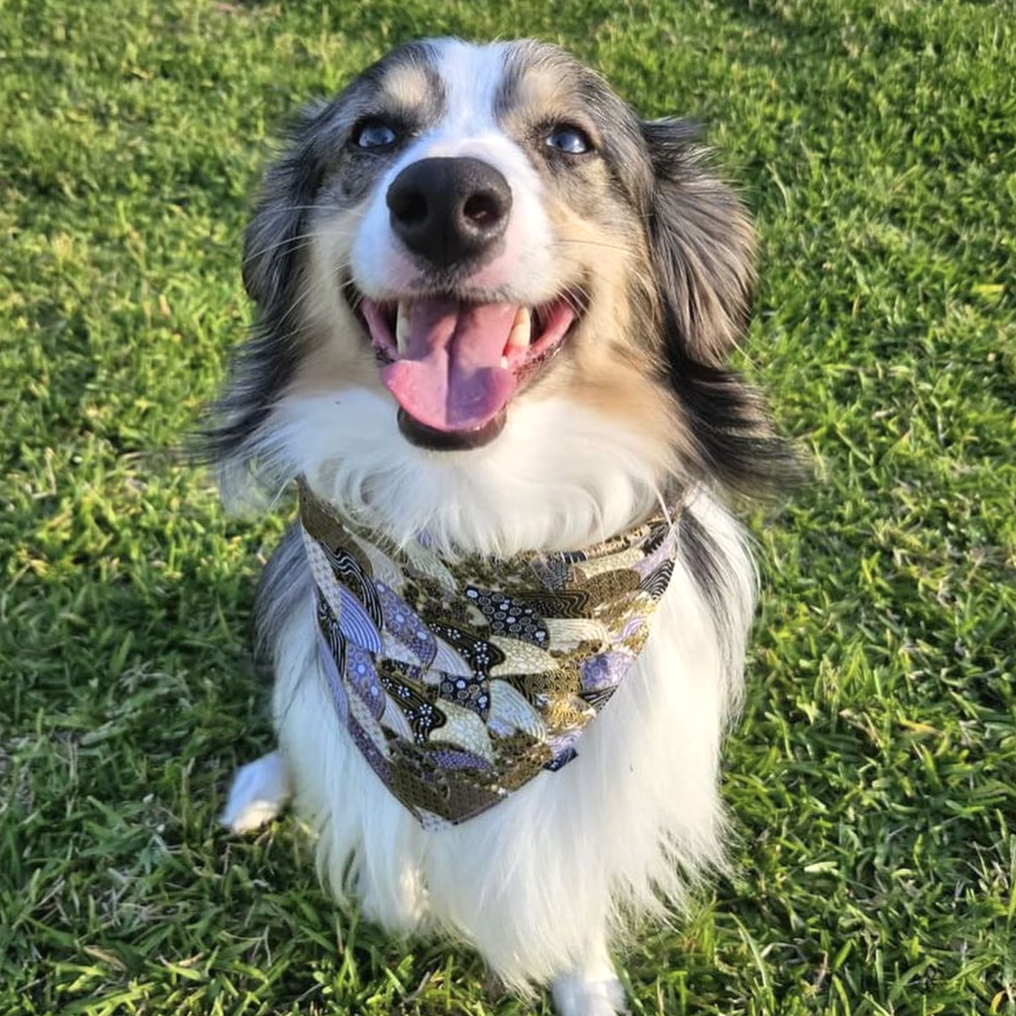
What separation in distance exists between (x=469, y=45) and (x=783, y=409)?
74.2 inches

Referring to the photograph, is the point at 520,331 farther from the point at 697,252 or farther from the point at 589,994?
the point at 589,994

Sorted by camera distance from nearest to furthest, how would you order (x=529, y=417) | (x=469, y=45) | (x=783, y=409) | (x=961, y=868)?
(x=529, y=417), (x=469, y=45), (x=961, y=868), (x=783, y=409)

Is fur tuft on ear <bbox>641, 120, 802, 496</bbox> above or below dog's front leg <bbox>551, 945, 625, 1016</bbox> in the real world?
above

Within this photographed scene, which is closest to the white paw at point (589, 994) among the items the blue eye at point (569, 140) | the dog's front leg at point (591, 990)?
the dog's front leg at point (591, 990)

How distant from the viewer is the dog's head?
66.9 inches

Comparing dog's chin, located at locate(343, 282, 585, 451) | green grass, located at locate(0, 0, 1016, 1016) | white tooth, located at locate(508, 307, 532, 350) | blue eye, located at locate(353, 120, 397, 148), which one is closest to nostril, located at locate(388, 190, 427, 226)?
dog's chin, located at locate(343, 282, 585, 451)

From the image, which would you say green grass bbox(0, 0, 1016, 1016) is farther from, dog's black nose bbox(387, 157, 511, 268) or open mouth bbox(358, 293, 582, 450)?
dog's black nose bbox(387, 157, 511, 268)

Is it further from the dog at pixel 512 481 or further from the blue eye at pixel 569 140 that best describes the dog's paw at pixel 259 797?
the blue eye at pixel 569 140

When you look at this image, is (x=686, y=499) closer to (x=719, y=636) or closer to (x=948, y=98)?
(x=719, y=636)

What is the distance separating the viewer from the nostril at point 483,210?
1.62 m

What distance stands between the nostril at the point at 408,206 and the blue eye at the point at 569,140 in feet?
1.52

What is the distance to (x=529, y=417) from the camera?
1.85m

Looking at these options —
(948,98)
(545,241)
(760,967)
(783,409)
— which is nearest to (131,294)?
(783,409)

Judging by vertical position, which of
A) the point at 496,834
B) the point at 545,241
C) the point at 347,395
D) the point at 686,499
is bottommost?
the point at 496,834
